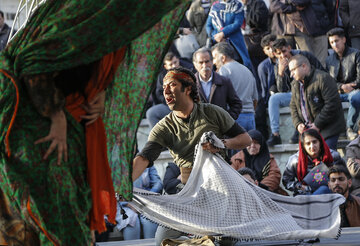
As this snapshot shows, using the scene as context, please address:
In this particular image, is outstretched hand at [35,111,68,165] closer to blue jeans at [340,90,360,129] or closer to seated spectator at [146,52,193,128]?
seated spectator at [146,52,193,128]

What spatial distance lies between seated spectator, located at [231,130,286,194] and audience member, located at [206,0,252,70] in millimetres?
2510

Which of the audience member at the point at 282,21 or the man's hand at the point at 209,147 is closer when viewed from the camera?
the man's hand at the point at 209,147

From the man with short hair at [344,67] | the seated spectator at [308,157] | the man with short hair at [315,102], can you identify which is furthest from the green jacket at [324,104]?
the seated spectator at [308,157]

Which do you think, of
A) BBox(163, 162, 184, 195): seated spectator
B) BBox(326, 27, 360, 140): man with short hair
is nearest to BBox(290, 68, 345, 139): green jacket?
BBox(326, 27, 360, 140): man with short hair

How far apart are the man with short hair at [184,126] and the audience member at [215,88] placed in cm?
221

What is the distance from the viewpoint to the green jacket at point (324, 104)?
369 inches

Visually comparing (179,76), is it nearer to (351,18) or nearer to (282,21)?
(282,21)

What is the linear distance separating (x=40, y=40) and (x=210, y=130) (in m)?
3.00

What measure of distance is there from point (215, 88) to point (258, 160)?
0.98 meters

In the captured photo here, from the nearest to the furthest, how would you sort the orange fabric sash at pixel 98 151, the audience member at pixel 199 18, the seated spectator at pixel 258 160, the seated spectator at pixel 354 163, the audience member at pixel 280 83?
1. the orange fabric sash at pixel 98 151
2. the seated spectator at pixel 258 160
3. the seated spectator at pixel 354 163
4. the audience member at pixel 280 83
5. the audience member at pixel 199 18

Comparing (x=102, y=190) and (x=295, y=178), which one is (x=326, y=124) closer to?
(x=295, y=178)

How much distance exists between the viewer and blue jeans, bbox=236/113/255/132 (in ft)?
31.4

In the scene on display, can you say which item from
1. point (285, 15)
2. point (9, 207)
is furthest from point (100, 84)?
point (285, 15)

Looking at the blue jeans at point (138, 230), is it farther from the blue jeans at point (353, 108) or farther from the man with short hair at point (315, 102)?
the blue jeans at point (353, 108)
